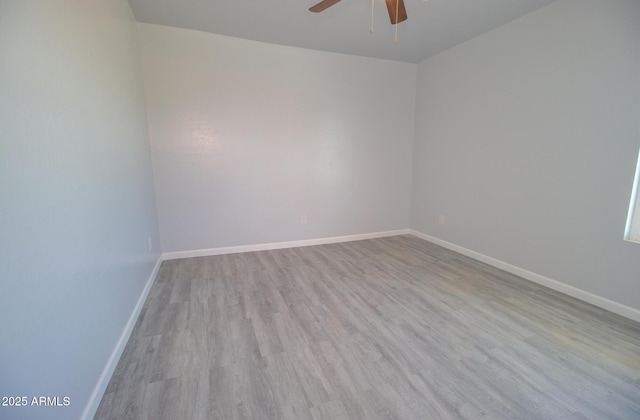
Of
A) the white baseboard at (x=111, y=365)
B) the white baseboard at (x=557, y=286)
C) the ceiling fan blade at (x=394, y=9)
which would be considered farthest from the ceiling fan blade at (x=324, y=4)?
the white baseboard at (x=557, y=286)

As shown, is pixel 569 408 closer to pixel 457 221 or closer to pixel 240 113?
pixel 457 221

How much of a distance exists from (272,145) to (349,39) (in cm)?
160

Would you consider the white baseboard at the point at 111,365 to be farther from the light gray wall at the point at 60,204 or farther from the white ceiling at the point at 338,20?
the white ceiling at the point at 338,20

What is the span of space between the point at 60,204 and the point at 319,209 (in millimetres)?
3033

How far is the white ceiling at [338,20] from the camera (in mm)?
2482

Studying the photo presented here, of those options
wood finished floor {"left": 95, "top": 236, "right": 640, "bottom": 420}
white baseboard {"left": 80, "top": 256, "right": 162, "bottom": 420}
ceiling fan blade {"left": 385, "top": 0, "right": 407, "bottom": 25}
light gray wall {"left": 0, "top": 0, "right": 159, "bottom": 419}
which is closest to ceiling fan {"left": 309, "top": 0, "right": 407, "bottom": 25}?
ceiling fan blade {"left": 385, "top": 0, "right": 407, "bottom": 25}

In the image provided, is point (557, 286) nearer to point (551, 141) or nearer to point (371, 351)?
point (551, 141)

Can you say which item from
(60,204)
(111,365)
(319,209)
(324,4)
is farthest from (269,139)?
(111,365)

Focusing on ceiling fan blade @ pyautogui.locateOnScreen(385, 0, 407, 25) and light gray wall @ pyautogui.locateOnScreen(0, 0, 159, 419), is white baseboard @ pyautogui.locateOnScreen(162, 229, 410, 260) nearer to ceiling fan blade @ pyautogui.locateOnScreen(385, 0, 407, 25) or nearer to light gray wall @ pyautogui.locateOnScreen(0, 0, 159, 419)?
light gray wall @ pyautogui.locateOnScreen(0, 0, 159, 419)

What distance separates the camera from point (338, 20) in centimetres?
277

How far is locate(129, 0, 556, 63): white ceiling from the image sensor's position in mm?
2482

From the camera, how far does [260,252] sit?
364cm

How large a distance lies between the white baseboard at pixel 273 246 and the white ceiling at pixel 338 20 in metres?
2.61

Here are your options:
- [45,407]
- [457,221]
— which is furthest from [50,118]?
[457,221]
